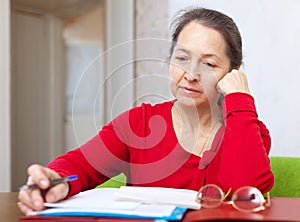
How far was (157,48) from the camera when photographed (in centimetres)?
122

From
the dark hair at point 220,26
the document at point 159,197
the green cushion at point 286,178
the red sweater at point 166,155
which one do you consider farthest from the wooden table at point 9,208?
the green cushion at point 286,178

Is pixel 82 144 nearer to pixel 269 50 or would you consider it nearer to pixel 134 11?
pixel 269 50

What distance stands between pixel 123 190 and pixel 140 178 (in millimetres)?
376

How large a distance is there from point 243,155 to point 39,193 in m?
0.45

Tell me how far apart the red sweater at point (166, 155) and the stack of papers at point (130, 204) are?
129mm

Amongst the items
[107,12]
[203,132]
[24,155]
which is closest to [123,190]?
[203,132]

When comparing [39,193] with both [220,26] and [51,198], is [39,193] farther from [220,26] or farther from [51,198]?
[220,26]

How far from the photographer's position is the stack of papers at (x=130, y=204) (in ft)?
2.42

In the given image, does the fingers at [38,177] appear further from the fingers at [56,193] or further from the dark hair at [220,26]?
the dark hair at [220,26]

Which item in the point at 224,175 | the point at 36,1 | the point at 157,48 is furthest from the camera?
the point at 36,1

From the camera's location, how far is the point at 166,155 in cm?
127

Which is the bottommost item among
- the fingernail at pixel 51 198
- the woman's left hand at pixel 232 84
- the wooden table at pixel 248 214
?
the wooden table at pixel 248 214

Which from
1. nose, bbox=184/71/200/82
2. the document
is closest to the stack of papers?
the document

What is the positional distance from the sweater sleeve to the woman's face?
115mm
